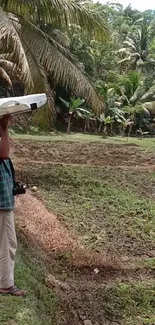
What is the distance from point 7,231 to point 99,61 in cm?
2172

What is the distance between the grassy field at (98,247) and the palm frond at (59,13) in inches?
113

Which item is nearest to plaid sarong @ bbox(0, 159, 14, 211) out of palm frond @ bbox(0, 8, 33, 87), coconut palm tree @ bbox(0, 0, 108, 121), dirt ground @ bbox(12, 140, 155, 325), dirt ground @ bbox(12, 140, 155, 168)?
dirt ground @ bbox(12, 140, 155, 325)

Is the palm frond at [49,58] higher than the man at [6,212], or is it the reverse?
the palm frond at [49,58]

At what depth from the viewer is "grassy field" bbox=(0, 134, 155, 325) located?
4.21 metres

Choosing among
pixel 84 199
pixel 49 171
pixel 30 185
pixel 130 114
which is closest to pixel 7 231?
pixel 84 199

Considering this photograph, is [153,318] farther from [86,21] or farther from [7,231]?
[86,21]

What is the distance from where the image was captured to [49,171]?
34.6ft

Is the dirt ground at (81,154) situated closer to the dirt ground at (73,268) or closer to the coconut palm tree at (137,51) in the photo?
the dirt ground at (73,268)

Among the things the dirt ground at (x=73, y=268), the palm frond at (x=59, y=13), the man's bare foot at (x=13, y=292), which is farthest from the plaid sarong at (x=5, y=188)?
the palm frond at (x=59, y=13)

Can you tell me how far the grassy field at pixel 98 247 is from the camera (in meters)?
4.21

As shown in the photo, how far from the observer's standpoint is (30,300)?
12.4ft

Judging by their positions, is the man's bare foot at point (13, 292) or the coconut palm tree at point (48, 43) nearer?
the man's bare foot at point (13, 292)

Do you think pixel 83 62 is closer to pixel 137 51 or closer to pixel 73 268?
pixel 137 51

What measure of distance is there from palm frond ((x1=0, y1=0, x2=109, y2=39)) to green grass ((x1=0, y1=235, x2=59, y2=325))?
14.5ft
